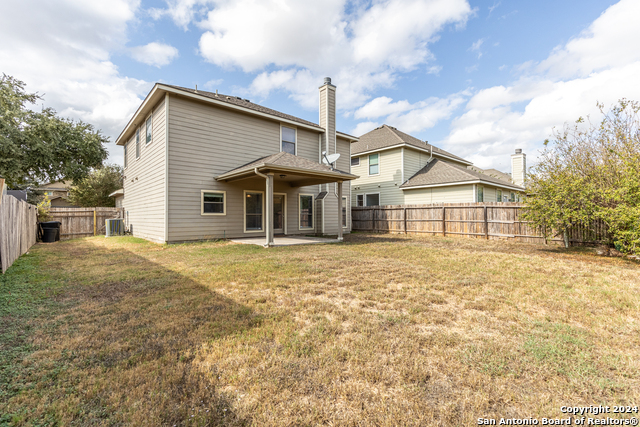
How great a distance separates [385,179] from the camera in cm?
1859

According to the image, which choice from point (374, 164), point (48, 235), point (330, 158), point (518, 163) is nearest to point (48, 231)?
point (48, 235)

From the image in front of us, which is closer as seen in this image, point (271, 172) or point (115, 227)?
point (271, 172)

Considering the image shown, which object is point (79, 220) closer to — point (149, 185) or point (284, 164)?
point (149, 185)

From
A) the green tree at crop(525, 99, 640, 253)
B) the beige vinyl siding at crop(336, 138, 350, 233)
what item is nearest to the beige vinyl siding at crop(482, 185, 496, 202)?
the green tree at crop(525, 99, 640, 253)

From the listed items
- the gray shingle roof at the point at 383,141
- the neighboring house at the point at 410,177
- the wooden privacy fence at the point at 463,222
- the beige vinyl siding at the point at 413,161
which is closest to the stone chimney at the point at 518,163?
the neighboring house at the point at 410,177

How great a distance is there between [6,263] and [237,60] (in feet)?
37.9

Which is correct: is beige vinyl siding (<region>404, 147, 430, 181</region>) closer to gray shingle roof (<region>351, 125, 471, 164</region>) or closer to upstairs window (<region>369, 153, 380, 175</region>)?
gray shingle roof (<region>351, 125, 471, 164</region>)

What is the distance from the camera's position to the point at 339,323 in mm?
2938

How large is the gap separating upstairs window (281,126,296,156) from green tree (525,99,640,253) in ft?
31.1

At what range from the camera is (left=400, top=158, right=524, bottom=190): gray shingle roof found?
15.6 metres

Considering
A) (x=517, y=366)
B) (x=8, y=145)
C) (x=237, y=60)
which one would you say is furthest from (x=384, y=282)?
(x=8, y=145)

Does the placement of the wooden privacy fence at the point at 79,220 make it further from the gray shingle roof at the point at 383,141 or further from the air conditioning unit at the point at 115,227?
the gray shingle roof at the point at 383,141

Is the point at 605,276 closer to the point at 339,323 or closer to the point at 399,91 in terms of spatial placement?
the point at 339,323

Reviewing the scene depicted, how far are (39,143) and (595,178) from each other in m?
24.4
